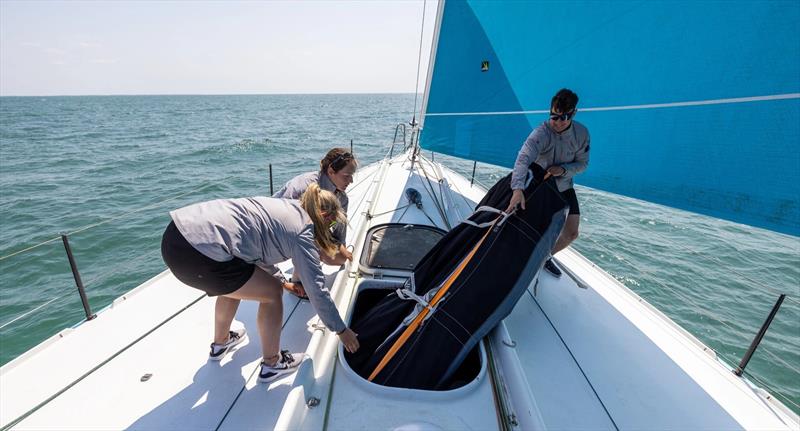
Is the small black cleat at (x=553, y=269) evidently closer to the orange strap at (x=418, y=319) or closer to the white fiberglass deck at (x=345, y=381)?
the white fiberglass deck at (x=345, y=381)

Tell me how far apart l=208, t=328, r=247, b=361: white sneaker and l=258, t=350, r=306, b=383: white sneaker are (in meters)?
0.27

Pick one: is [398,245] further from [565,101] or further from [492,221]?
[565,101]

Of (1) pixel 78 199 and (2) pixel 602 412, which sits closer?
(2) pixel 602 412

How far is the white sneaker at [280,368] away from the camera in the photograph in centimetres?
163

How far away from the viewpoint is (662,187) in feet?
6.31

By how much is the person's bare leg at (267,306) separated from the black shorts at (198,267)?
86mm

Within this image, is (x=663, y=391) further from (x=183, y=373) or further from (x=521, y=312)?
(x=183, y=373)

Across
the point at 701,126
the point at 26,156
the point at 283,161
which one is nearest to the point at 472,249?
the point at 701,126

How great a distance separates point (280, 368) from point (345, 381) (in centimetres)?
35

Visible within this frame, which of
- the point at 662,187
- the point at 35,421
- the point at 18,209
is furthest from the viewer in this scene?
the point at 18,209

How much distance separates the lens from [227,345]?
180 centimetres

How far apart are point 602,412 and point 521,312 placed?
2.35 ft

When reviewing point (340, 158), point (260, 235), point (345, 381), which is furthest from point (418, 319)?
point (340, 158)

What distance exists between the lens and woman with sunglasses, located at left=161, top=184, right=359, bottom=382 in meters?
1.39
